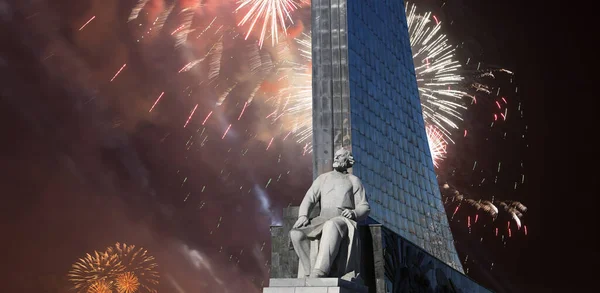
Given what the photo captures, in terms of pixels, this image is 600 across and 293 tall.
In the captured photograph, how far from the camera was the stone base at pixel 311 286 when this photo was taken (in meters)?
7.72

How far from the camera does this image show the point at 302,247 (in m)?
8.54

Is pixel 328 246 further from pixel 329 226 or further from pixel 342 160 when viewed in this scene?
pixel 342 160

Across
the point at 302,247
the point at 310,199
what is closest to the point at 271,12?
the point at 310,199

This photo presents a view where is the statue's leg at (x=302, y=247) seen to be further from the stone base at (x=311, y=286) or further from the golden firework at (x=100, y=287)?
the golden firework at (x=100, y=287)

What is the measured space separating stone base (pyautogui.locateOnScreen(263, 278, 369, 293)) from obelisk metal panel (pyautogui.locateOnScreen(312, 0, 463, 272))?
386 cm

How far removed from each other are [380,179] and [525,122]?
18.3 m

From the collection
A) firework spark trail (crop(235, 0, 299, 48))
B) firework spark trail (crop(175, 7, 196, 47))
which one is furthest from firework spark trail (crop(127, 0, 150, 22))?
firework spark trail (crop(235, 0, 299, 48))

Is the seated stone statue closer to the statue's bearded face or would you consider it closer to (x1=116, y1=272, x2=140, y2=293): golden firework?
the statue's bearded face

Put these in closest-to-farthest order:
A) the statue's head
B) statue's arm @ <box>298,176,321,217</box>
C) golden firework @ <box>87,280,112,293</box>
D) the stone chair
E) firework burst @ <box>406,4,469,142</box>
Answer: statue's arm @ <box>298,176,321,217</box> < the statue's head < the stone chair < firework burst @ <box>406,4,469,142</box> < golden firework @ <box>87,280,112,293</box>

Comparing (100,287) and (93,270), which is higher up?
(93,270)

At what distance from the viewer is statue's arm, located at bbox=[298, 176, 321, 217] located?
9.00m

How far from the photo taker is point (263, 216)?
3212cm

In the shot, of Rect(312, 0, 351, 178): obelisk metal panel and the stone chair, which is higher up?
Rect(312, 0, 351, 178): obelisk metal panel

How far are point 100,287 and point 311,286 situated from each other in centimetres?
2130
